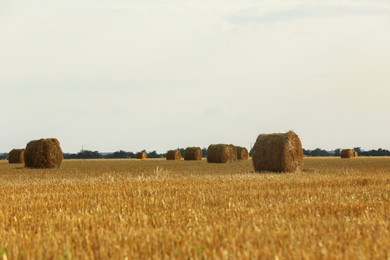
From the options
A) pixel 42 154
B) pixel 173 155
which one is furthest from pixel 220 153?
pixel 173 155

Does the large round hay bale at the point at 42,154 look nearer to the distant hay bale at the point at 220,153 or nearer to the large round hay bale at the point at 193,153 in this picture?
the distant hay bale at the point at 220,153

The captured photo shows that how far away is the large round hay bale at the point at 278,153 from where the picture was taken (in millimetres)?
24750

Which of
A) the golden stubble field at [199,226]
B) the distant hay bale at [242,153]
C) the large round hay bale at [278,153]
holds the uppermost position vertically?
the distant hay bale at [242,153]

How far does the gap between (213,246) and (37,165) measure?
93.6ft

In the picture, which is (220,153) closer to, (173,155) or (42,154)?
(42,154)

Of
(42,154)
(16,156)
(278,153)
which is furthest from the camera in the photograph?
(16,156)

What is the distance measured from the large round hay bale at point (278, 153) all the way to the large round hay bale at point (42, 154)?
41.9 feet

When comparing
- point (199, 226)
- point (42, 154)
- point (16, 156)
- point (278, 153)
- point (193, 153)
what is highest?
point (193, 153)

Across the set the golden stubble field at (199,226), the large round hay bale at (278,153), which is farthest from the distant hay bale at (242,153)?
the golden stubble field at (199,226)

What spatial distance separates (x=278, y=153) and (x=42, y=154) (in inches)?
563

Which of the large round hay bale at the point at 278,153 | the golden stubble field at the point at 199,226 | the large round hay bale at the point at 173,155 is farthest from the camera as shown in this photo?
the large round hay bale at the point at 173,155

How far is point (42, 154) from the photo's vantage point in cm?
3281

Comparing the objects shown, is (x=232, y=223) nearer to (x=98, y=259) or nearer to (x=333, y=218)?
(x=333, y=218)

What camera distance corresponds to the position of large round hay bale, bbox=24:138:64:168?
32750 mm
